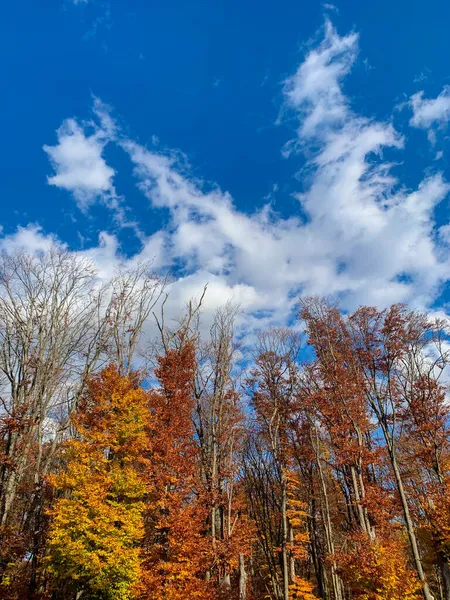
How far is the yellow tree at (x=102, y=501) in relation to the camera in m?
11.1

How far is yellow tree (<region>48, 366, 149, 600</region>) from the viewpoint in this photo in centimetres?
1109

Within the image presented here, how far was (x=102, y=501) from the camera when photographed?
12.1m

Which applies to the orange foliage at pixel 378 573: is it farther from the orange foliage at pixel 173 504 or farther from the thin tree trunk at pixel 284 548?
the orange foliage at pixel 173 504

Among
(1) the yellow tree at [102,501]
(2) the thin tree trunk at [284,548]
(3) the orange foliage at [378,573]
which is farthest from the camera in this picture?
Result: (2) the thin tree trunk at [284,548]

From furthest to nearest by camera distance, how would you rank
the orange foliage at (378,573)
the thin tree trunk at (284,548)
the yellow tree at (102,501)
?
the thin tree trunk at (284,548) → the yellow tree at (102,501) → the orange foliage at (378,573)

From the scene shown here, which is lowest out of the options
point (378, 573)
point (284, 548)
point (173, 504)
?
point (378, 573)

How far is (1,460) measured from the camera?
1124 cm

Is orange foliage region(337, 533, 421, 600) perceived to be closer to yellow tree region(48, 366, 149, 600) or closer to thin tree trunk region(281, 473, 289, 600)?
thin tree trunk region(281, 473, 289, 600)

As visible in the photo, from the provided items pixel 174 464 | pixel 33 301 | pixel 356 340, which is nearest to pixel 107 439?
pixel 174 464

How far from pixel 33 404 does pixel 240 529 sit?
36.5 ft

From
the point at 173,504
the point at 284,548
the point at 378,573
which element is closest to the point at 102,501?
the point at 173,504

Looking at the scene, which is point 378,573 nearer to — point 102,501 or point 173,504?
point 173,504

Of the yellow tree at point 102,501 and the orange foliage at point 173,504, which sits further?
the orange foliage at point 173,504

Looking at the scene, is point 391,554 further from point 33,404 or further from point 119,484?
point 33,404
